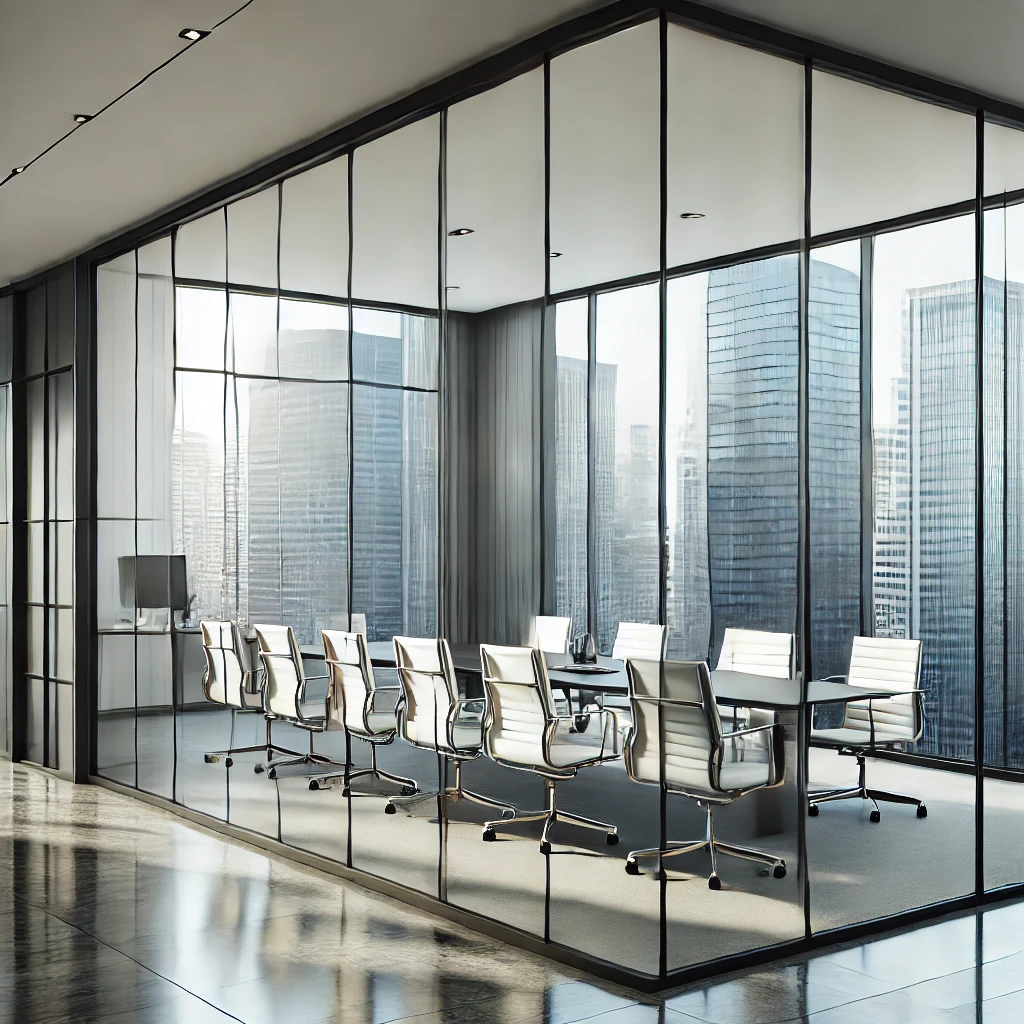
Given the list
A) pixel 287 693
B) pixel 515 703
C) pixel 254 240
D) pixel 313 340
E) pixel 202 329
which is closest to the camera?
pixel 515 703

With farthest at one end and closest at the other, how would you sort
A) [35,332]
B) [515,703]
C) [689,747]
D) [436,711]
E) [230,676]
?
[35,332]
[230,676]
[436,711]
[515,703]
[689,747]

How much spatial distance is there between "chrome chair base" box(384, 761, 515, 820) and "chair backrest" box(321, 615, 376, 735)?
39 cm

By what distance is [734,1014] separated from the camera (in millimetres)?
4082

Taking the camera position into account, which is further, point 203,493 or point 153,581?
point 153,581

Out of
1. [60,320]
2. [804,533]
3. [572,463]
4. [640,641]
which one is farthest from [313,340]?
[60,320]

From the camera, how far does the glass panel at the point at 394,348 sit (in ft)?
17.8

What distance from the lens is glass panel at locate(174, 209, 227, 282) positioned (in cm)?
692

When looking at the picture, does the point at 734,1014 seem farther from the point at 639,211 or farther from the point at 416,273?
the point at 416,273

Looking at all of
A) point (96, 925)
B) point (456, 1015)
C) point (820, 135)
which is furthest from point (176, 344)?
point (456, 1015)

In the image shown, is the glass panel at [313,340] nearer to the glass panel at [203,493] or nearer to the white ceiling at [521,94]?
the white ceiling at [521,94]

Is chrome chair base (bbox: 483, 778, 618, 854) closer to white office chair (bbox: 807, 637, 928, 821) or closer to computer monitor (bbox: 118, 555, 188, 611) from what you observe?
white office chair (bbox: 807, 637, 928, 821)

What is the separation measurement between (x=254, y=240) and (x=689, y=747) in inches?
145

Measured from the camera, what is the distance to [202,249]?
23.3 feet

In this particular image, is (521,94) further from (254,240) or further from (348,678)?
(348,678)
